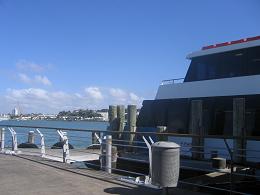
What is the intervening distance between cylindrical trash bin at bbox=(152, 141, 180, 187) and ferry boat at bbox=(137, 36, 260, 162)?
253 inches

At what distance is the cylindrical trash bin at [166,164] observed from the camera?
6.82 metres

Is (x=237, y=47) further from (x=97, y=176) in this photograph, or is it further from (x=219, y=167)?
(x=97, y=176)

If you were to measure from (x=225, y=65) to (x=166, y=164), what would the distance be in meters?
8.83

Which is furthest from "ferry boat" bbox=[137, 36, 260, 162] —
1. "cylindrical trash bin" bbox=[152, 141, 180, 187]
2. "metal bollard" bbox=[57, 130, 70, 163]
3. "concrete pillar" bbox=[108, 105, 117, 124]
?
"cylindrical trash bin" bbox=[152, 141, 180, 187]

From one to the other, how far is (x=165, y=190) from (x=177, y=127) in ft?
28.6

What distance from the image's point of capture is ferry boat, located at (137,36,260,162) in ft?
44.2

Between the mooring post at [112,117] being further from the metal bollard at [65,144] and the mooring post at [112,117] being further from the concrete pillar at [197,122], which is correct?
the metal bollard at [65,144]

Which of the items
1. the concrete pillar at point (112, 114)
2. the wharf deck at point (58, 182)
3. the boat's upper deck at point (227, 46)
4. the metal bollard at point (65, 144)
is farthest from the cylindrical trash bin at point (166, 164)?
the concrete pillar at point (112, 114)

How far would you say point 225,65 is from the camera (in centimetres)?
1492

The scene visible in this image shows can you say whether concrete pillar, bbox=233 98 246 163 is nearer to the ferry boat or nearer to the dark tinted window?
the ferry boat

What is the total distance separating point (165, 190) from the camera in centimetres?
705

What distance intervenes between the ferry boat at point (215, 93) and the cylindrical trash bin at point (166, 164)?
6.42 m

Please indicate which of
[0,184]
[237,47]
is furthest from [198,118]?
[0,184]

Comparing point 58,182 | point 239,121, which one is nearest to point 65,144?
point 58,182
